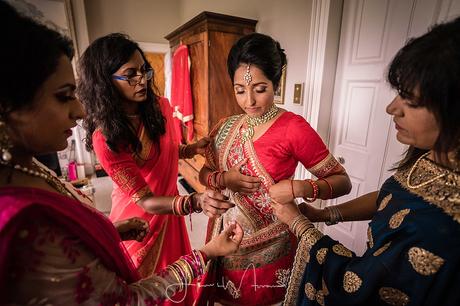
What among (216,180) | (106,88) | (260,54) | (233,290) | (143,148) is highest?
(260,54)

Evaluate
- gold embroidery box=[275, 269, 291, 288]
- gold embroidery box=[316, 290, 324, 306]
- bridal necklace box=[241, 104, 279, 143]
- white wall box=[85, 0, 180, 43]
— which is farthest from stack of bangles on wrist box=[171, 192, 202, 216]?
white wall box=[85, 0, 180, 43]

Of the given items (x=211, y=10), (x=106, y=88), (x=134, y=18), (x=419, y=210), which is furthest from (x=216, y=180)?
(x=134, y=18)

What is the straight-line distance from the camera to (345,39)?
1633 millimetres

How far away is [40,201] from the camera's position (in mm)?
448

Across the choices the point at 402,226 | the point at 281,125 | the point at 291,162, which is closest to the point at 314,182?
the point at 291,162

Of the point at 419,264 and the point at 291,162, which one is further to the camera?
the point at 291,162

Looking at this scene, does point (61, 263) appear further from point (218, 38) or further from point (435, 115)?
point (218, 38)

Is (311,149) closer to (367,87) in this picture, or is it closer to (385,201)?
(385,201)

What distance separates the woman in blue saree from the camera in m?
0.51

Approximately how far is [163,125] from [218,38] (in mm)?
1399

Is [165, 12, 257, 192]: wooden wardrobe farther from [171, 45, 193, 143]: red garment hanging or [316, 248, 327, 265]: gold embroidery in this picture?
[316, 248, 327, 265]: gold embroidery

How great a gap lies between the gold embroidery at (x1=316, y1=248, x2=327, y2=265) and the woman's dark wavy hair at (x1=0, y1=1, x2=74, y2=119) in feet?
2.67

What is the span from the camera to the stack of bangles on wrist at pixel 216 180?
1.07 m

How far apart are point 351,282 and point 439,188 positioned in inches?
12.6
